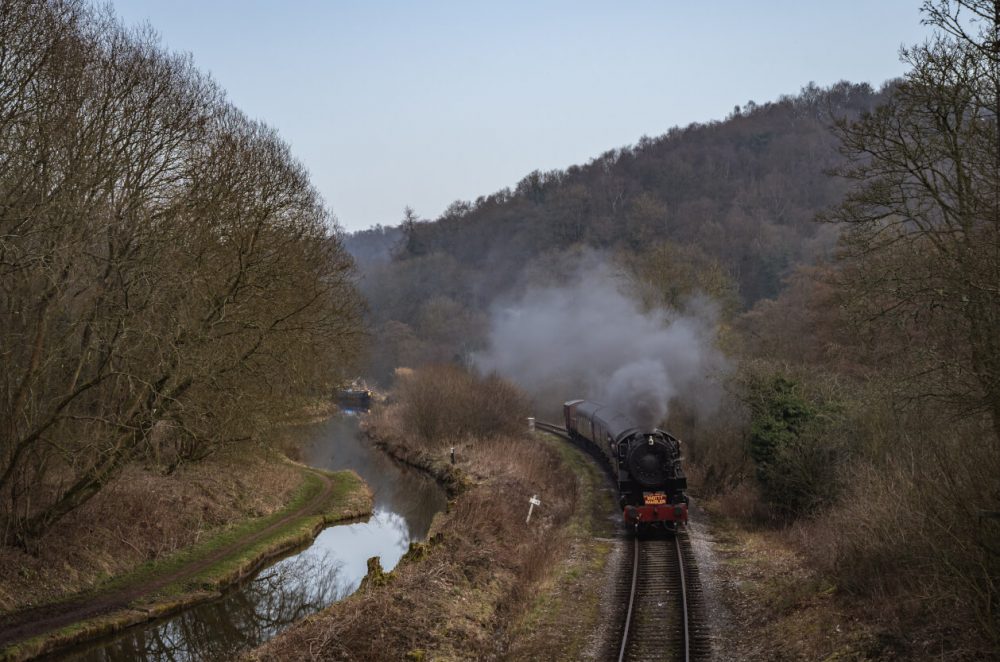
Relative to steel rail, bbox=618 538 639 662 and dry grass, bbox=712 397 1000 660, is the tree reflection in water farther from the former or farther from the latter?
dry grass, bbox=712 397 1000 660

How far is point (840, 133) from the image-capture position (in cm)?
1554

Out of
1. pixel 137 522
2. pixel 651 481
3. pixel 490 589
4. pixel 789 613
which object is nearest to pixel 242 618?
pixel 137 522

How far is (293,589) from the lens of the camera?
19.5 metres

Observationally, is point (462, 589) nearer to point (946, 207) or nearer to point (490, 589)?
point (490, 589)

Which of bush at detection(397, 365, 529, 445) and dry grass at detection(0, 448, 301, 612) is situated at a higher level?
bush at detection(397, 365, 529, 445)

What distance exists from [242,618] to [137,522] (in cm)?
446

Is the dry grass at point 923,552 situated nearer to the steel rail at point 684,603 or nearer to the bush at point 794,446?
the steel rail at point 684,603

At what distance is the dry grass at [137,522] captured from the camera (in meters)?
16.1

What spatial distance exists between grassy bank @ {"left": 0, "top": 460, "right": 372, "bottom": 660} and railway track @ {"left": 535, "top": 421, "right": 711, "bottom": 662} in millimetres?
9704

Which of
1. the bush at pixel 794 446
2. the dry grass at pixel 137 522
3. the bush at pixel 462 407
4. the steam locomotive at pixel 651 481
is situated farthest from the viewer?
the bush at pixel 462 407

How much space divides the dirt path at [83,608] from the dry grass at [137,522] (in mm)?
366

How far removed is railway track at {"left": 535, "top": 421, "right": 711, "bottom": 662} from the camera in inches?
485

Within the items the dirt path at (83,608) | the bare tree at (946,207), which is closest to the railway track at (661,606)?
the bare tree at (946,207)

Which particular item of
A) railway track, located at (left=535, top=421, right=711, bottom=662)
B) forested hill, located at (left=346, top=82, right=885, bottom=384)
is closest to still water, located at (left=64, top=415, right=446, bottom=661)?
railway track, located at (left=535, top=421, right=711, bottom=662)
